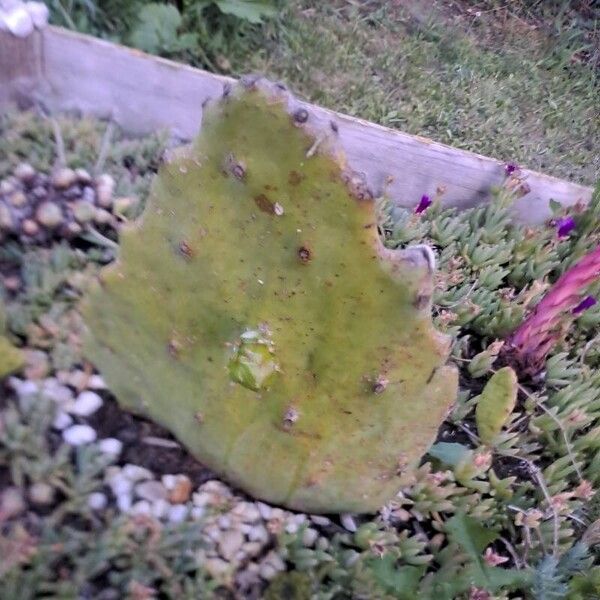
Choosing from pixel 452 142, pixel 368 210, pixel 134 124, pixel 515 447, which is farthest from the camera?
pixel 452 142

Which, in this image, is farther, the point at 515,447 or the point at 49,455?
the point at 515,447

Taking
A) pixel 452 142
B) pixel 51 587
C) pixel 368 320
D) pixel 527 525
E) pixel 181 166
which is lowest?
pixel 51 587

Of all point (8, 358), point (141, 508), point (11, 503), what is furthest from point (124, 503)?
point (8, 358)

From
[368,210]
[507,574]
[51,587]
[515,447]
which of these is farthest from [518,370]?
[51,587]

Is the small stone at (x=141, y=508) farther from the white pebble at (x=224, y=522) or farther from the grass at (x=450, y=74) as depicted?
the grass at (x=450, y=74)

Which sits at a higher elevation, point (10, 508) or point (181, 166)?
point (181, 166)

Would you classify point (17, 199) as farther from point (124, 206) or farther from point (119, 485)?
point (119, 485)

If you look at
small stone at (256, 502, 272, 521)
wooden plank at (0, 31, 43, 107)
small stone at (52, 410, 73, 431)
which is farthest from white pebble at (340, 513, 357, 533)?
wooden plank at (0, 31, 43, 107)

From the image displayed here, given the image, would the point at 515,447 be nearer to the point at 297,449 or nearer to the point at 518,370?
the point at 518,370

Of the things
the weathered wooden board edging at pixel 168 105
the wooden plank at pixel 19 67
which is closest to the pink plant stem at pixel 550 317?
the weathered wooden board edging at pixel 168 105
